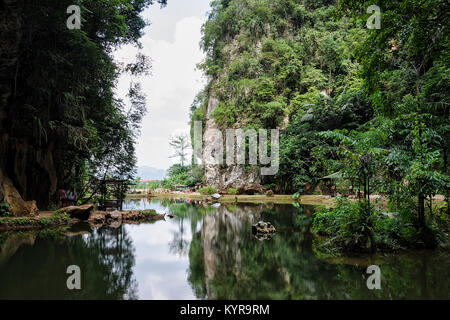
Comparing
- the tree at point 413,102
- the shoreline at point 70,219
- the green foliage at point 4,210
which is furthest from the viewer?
the green foliage at point 4,210

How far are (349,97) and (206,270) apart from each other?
1956 cm

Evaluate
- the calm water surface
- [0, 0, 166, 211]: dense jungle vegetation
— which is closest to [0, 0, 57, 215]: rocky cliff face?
[0, 0, 166, 211]: dense jungle vegetation

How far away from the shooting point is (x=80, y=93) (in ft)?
37.8

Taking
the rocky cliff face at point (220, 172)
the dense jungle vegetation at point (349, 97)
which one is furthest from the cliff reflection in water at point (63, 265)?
the rocky cliff face at point (220, 172)

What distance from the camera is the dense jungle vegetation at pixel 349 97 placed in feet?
16.8

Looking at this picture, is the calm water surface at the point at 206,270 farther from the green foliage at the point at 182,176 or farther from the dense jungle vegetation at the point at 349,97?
the green foliage at the point at 182,176

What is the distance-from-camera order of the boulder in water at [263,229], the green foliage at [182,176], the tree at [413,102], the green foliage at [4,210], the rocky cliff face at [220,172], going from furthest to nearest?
the green foliage at [182,176] → the rocky cliff face at [220,172] → the green foliage at [4,210] → the boulder in water at [263,229] → the tree at [413,102]

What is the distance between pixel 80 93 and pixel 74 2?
13.4ft

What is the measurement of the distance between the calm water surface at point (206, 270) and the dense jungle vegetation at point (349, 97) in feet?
3.71

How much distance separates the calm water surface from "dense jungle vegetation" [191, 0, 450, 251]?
3.71ft

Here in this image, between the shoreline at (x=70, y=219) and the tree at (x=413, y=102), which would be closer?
the tree at (x=413, y=102)

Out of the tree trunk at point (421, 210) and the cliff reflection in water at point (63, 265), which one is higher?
the tree trunk at point (421, 210)
